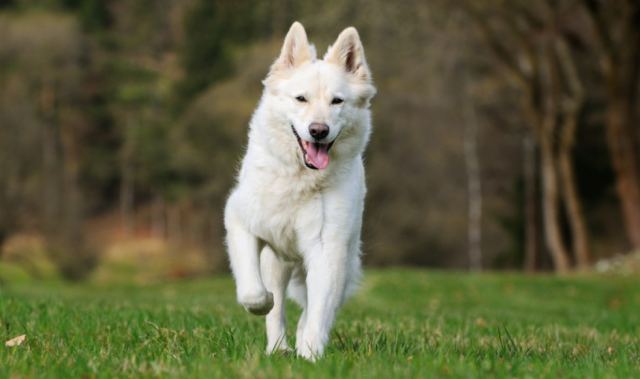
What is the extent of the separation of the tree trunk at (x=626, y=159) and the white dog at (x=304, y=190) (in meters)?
21.1

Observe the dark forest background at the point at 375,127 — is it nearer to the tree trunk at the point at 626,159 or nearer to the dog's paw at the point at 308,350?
the tree trunk at the point at 626,159

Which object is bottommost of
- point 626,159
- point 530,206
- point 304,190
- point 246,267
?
point 530,206

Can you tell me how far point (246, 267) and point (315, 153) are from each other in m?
0.82

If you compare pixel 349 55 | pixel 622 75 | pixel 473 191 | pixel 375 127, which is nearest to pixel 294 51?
pixel 349 55

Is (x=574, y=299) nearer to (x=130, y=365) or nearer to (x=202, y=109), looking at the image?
(x=130, y=365)

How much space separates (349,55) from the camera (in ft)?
22.6

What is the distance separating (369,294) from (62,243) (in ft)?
76.8

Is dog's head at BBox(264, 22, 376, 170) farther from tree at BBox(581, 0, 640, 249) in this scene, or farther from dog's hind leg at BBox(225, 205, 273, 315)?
tree at BBox(581, 0, 640, 249)

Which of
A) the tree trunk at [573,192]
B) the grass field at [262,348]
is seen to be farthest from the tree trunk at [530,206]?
the grass field at [262,348]

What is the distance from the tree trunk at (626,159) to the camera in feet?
87.4

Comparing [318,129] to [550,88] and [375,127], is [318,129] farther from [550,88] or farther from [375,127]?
[375,127]

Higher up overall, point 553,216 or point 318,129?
point 318,129

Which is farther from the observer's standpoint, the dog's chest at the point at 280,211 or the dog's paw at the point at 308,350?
the dog's chest at the point at 280,211

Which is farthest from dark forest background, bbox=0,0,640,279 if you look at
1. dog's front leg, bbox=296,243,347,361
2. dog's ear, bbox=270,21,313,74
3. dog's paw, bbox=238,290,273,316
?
dog's paw, bbox=238,290,273,316
